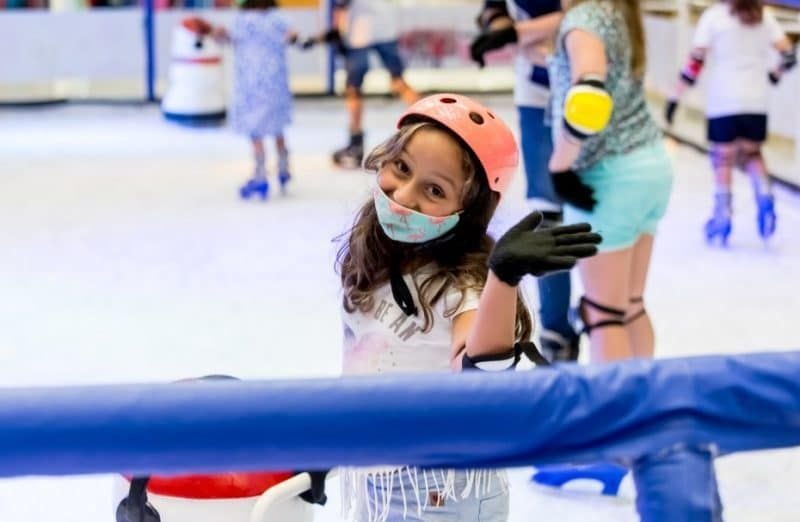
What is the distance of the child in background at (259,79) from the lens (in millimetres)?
6617

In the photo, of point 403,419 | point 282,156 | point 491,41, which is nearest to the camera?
point 403,419

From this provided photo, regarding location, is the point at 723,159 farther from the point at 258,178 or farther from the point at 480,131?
the point at 480,131

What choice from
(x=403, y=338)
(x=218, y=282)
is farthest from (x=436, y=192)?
(x=218, y=282)

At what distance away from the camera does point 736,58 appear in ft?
18.6

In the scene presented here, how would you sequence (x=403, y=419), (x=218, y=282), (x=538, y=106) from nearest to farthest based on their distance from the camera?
(x=403, y=419)
(x=538, y=106)
(x=218, y=282)

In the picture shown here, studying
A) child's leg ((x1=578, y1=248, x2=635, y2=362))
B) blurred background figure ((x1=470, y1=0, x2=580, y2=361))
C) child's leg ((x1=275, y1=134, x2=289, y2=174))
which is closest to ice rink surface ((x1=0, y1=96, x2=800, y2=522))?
child's leg ((x1=275, y1=134, x2=289, y2=174))

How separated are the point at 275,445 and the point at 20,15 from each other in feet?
29.1

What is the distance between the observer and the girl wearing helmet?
1.97 m

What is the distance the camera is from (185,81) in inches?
334

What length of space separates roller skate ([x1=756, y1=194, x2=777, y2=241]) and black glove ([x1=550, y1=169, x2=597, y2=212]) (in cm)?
266

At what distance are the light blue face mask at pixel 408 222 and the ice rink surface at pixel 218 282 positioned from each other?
2.21 feet

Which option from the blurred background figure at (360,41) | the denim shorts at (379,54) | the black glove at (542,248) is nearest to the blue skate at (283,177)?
the blurred background figure at (360,41)

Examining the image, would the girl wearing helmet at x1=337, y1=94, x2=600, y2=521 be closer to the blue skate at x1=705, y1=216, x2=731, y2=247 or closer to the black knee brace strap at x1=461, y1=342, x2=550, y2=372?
the black knee brace strap at x1=461, y1=342, x2=550, y2=372

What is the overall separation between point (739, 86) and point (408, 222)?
400 cm
